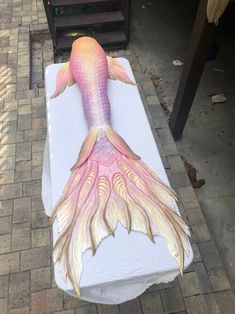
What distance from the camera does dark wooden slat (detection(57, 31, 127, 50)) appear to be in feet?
16.6

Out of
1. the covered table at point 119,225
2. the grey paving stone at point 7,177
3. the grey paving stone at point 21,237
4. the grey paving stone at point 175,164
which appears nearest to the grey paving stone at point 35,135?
the grey paving stone at point 7,177

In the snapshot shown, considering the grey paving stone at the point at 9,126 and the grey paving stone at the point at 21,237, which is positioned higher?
the grey paving stone at the point at 9,126

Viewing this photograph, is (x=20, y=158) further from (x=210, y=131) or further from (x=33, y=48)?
(x=210, y=131)

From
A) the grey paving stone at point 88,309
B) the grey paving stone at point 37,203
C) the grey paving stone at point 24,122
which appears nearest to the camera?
the grey paving stone at point 88,309

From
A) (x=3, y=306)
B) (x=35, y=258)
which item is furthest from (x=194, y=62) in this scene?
(x=3, y=306)

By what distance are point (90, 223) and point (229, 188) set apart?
255 cm

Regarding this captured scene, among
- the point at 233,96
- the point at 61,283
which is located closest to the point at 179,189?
the point at 61,283

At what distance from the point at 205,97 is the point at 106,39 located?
1846 mm

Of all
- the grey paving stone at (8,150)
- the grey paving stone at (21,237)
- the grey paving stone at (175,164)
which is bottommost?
the grey paving stone at (21,237)

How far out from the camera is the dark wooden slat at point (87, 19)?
494cm

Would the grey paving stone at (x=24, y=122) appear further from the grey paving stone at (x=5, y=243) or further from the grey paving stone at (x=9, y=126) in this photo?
the grey paving stone at (x=5, y=243)

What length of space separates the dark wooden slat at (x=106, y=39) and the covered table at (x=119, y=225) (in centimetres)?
230

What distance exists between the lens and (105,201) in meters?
2.03

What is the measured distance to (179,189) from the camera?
11.1ft
